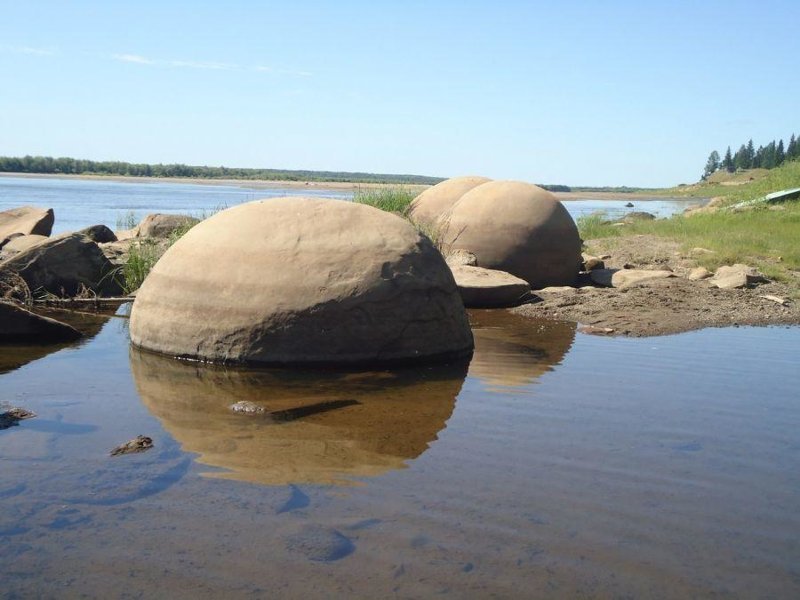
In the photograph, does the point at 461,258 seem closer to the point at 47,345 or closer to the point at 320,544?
the point at 47,345

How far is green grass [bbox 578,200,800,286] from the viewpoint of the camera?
1448cm

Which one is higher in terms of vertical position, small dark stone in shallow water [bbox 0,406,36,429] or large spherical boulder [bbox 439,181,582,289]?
large spherical boulder [bbox 439,181,582,289]

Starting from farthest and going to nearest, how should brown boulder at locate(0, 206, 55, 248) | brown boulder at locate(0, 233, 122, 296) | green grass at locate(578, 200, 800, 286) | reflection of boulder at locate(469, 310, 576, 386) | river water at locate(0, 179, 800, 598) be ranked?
brown boulder at locate(0, 206, 55, 248), green grass at locate(578, 200, 800, 286), brown boulder at locate(0, 233, 122, 296), reflection of boulder at locate(469, 310, 576, 386), river water at locate(0, 179, 800, 598)

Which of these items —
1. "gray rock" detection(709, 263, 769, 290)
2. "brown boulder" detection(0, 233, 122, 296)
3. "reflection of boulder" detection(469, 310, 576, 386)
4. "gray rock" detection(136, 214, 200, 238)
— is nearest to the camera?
"reflection of boulder" detection(469, 310, 576, 386)

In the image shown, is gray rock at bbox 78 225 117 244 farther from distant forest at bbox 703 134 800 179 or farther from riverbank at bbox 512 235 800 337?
distant forest at bbox 703 134 800 179

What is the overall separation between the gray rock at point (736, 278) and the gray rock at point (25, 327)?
8.76 meters

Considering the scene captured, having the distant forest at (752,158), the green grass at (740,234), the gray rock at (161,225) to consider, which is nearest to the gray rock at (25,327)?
the gray rock at (161,225)

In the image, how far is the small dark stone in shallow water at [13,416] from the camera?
562cm

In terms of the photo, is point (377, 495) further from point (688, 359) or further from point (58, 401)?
point (688, 359)

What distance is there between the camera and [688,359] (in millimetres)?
8305

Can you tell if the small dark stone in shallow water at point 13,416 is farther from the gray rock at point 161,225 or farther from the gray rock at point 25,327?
the gray rock at point 161,225

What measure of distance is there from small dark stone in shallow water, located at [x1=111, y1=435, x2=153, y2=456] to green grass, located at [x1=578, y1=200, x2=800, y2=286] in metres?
10.5

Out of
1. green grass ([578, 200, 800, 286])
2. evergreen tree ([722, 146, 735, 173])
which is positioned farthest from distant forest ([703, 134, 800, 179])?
green grass ([578, 200, 800, 286])

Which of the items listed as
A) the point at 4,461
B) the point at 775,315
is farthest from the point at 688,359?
the point at 4,461
